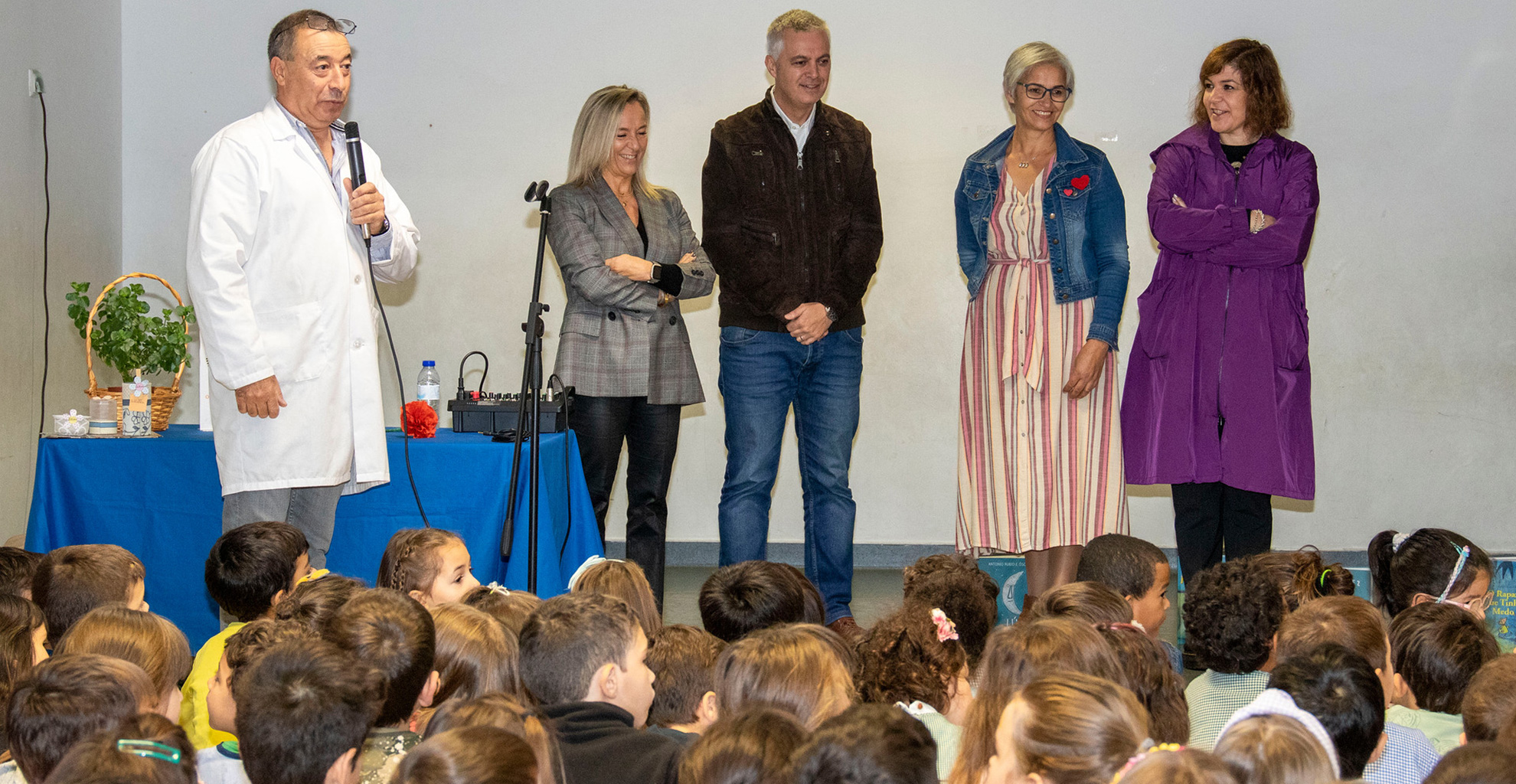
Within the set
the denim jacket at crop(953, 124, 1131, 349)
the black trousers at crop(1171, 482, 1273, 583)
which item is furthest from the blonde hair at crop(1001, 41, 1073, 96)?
the black trousers at crop(1171, 482, 1273, 583)

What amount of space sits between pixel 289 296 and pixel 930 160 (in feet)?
9.97

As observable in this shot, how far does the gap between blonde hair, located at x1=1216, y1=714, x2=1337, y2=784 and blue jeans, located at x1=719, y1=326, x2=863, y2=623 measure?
7.63 ft

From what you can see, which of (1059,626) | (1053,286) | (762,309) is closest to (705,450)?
(762,309)

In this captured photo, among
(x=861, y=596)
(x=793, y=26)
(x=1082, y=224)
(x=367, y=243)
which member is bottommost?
(x=861, y=596)

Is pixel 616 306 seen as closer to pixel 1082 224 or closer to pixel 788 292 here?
pixel 788 292

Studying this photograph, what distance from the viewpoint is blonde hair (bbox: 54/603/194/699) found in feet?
6.85

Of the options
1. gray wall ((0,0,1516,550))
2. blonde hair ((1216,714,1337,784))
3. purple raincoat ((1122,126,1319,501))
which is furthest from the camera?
gray wall ((0,0,1516,550))

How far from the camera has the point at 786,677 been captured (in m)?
1.91

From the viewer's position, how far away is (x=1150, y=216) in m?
3.77

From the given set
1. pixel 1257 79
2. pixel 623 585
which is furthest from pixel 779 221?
pixel 623 585

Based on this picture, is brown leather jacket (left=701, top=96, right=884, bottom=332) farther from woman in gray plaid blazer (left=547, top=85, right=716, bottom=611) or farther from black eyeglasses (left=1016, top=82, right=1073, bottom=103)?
black eyeglasses (left=1016, top=82, right=1073, bottom=103)

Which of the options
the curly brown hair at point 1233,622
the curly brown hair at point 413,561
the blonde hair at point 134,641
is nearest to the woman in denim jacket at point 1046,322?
the curly brown hair at point 1233,622

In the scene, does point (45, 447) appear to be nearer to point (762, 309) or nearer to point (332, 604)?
point (332, 604)

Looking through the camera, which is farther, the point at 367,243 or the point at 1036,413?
the point at 1036,413
